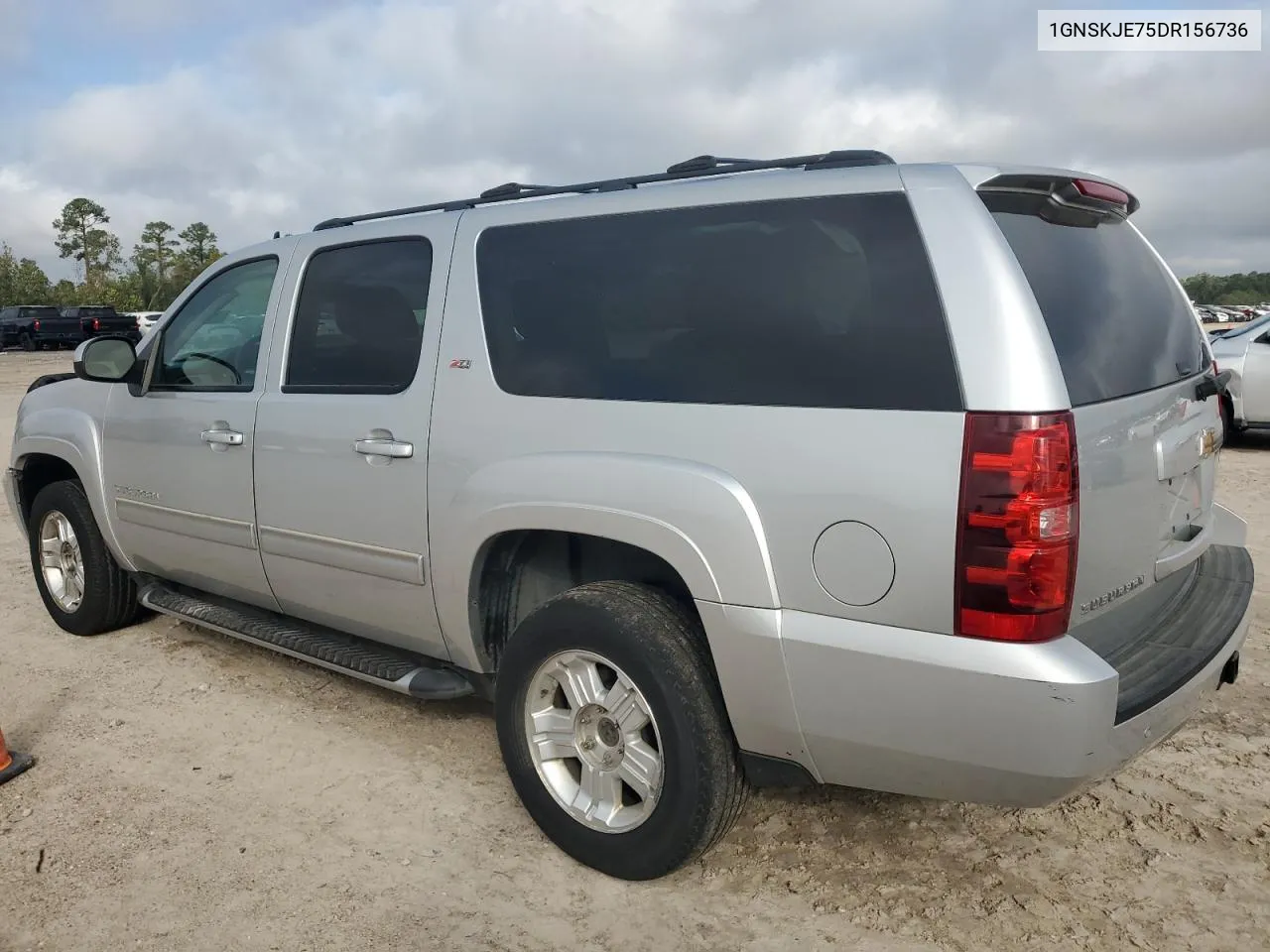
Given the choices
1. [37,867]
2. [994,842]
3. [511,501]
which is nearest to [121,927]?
[37,867]

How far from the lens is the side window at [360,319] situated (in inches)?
140

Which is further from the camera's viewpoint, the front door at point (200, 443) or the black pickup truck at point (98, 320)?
the black pickup truck at point (98, 320)

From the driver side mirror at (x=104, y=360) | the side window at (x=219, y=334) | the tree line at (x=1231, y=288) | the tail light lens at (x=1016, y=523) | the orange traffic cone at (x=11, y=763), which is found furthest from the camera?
the tree line at (x=1231, y=288)

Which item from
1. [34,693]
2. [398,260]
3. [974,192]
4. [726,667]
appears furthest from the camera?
[34,693]

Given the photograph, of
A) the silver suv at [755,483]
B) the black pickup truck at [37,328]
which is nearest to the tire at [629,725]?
the silver suv at [755,483]

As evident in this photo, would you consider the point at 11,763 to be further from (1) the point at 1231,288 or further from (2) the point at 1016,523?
(1) the point at 1231,288

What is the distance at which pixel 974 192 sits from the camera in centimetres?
246

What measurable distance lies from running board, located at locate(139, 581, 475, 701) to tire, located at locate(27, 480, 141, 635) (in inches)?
15.5

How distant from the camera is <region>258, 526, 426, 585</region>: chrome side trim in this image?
3479mm

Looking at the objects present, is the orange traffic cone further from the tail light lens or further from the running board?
the tail light lens

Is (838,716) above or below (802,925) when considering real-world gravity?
above

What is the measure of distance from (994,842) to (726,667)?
3.77 ft

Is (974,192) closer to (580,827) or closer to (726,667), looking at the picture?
(726,667)

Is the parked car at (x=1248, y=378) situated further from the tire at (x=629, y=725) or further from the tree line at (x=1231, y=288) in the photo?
the tree line at (x=1231, y=288)
